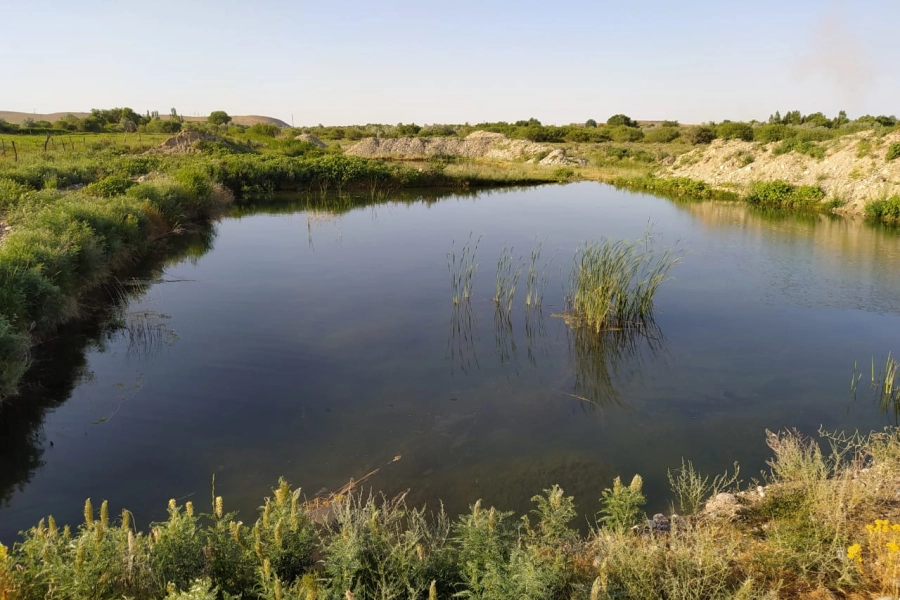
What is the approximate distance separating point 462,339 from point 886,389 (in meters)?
5.17

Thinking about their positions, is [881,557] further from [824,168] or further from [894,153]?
[824,168]

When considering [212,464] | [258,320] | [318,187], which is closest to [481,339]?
[258,320]

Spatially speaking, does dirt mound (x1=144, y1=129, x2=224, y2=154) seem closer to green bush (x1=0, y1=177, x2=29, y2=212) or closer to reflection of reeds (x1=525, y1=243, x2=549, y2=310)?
green bush (x1=0, y1=177, x2=29, y2=212)

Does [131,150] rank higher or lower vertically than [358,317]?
higher

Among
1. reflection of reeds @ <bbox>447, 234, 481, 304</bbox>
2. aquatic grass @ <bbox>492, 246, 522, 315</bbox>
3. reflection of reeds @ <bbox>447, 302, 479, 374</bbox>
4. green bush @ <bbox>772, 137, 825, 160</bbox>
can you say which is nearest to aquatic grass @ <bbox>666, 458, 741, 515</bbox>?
reflection of reeds @ <bbox>447, 302, 479, 374</bbox>

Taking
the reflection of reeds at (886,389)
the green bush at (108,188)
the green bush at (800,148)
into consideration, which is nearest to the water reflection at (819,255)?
the reflection of reeds at (886,389)

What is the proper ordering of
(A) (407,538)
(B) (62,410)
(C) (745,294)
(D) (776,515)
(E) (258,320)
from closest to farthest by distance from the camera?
(A) (407,538) < (D) (776,515) < (B) (62,410) < (E) (258,320) < (C) (745,294)

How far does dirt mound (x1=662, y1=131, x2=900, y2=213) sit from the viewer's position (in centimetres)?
2162

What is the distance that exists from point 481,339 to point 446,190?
20.1 metres

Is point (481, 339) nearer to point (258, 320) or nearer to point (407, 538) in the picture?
point (258, 320)

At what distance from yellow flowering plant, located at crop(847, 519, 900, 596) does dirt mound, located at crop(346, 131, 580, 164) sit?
37379 millimetres

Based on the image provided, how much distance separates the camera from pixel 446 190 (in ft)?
92.4

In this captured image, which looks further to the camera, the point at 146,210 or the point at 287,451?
the point at 146,210

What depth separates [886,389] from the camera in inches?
275
